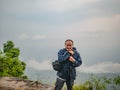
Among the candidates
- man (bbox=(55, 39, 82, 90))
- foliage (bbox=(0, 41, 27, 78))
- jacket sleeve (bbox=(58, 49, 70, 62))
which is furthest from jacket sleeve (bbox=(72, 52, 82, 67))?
foliage (bbox=(0, 41, 27, 78))

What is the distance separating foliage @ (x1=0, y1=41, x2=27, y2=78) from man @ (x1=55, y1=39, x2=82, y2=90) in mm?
4286

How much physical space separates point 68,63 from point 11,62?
4937 mm

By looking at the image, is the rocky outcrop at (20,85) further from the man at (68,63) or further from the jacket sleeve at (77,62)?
the jacket sleeve at (77,62)

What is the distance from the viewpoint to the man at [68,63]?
4207 millimetres

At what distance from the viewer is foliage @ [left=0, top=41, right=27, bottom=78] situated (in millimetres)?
8706

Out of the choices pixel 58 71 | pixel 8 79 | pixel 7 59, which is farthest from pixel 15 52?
pixel 58 71

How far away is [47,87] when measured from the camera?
5410 millimetres

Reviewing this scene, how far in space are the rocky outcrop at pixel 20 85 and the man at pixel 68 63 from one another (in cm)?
114

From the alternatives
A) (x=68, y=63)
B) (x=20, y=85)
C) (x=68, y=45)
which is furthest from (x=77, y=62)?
(x=20, y=85)

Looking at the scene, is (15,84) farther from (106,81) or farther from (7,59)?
(7,59)

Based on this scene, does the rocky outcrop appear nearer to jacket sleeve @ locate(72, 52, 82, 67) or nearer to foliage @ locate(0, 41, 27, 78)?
jacket sleeve @ locate(72, 52, 82, 67)

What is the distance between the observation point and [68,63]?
4285 mm

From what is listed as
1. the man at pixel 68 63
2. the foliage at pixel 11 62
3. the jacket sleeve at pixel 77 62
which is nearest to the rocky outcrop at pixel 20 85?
the man at pixel 68 63

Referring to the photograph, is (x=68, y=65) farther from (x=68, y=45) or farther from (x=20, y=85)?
(x=20, y=85)
